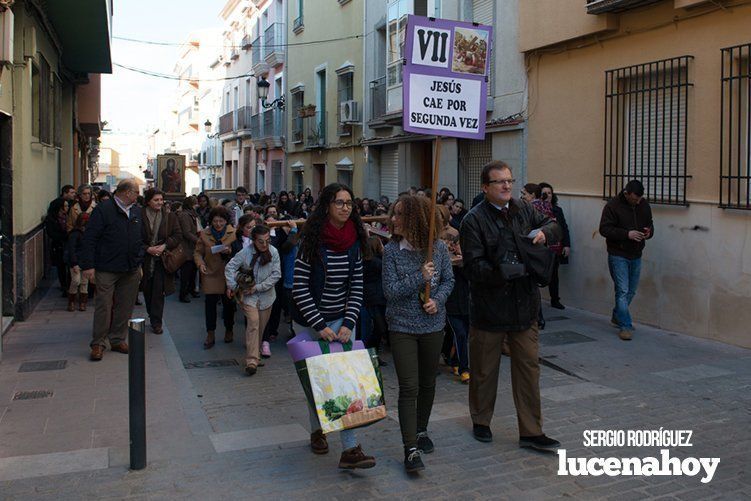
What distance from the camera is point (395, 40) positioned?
58.5 ft

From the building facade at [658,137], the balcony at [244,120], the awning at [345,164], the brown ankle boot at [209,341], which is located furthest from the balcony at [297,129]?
the brown ankle boot at [209,341]

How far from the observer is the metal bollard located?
15.6 feet

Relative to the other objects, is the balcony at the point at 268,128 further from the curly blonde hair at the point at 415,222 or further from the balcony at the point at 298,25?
the curly blonde hair at the point at 415,222

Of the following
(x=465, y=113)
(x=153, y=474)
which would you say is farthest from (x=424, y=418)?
(x=465, y=113)

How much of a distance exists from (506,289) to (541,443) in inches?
42.4

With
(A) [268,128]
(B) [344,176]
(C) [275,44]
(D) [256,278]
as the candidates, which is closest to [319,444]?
(D) [256,278]

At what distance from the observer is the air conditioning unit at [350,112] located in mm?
21328

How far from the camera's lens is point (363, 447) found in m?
5.37

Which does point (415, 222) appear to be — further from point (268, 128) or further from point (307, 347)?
point (268, 128)

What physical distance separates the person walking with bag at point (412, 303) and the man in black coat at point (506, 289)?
295 millimetres

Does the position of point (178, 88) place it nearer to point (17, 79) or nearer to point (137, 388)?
point (17, 79)

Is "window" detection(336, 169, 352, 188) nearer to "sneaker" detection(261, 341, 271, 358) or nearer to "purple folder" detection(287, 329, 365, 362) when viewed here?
"sneaker" detection(261, 341, 271, 358)

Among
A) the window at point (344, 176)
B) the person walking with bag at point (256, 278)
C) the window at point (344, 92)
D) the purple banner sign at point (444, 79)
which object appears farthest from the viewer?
the window at point (344, 176)

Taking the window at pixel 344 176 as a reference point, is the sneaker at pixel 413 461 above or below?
below
